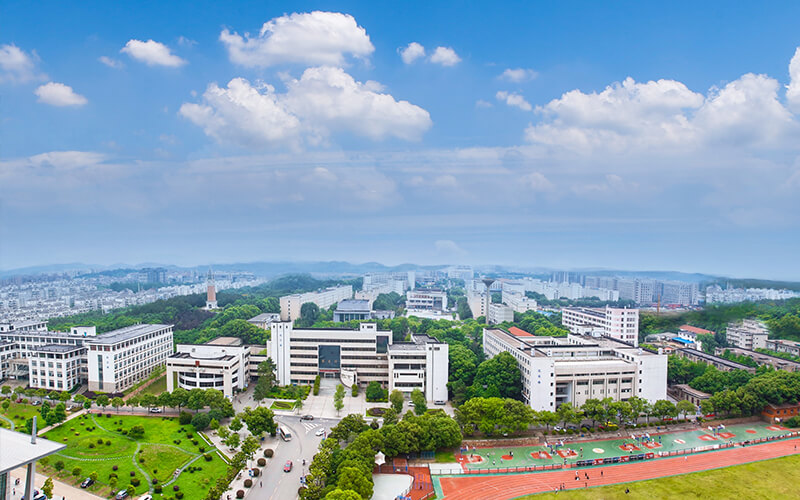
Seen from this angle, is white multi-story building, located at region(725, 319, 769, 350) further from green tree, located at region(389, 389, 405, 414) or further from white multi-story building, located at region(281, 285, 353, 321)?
white multi-story building, located at region(281, 285, 353, 321)

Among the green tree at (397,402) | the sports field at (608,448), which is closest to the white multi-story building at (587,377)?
the sports field at (608,448)

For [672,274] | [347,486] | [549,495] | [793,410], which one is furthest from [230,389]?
[672,274]

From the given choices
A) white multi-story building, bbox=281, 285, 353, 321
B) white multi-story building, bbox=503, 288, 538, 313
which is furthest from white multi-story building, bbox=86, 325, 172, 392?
white multi-story building, bbox=503, 288, 538, 313

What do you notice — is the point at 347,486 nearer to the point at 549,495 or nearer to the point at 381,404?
the point at 549,495

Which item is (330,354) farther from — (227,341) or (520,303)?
(520,303)

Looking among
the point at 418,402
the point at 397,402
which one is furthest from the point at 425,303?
the point at 397,402

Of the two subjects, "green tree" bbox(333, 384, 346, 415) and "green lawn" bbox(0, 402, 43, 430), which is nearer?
"green lawn" bbox(0, 402, 43, 430)
